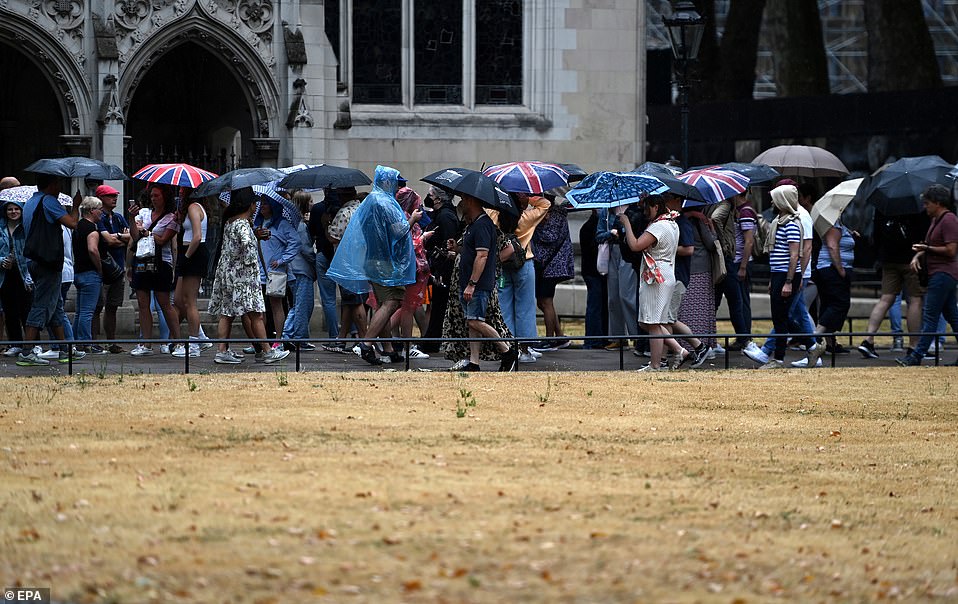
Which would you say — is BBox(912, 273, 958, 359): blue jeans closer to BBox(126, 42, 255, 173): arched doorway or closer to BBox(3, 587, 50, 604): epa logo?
BBox(3, 587, 50, 604): epa logo

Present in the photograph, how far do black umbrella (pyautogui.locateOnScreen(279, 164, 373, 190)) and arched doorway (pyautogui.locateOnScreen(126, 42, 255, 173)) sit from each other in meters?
→ 7.10

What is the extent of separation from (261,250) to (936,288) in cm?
613

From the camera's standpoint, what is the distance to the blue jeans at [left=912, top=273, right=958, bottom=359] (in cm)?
1412

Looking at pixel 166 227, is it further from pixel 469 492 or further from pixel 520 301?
pixel 469 492

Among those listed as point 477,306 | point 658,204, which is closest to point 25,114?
point 477,306

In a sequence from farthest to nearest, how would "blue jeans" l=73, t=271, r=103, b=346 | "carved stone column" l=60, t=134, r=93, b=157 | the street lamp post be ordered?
"carved stone column" l=60, t=134, r=93, b=157
the street lamp post
"blue jeans" l=73, t=271, r=103, b=346

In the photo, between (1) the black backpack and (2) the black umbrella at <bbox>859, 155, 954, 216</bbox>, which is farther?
(2) the black umbrella at <bbox>859, 155, 954, 216</bbox>

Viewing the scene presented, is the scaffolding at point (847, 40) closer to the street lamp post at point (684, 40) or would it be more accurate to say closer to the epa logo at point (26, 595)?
the street lamp post at point (684, 40)

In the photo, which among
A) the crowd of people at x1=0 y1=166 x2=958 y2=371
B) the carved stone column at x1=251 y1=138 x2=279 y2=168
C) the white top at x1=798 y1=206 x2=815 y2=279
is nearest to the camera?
the crowd of people at x1=0 y1=166 x2=958 y2=371

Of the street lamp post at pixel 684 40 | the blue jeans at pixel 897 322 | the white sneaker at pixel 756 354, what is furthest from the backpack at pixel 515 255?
the street lamp post at pixel 684 40

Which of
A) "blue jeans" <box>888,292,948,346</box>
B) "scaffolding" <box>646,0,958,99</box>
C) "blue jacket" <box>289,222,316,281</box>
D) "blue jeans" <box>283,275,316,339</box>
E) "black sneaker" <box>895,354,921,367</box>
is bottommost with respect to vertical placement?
"black sneaker" <box>895,354,921,367</box>

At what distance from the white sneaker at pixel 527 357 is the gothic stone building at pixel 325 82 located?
631 centimetres

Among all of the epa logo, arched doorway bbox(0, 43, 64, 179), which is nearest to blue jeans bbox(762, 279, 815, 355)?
the epa logo

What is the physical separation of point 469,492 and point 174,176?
25.3ft
